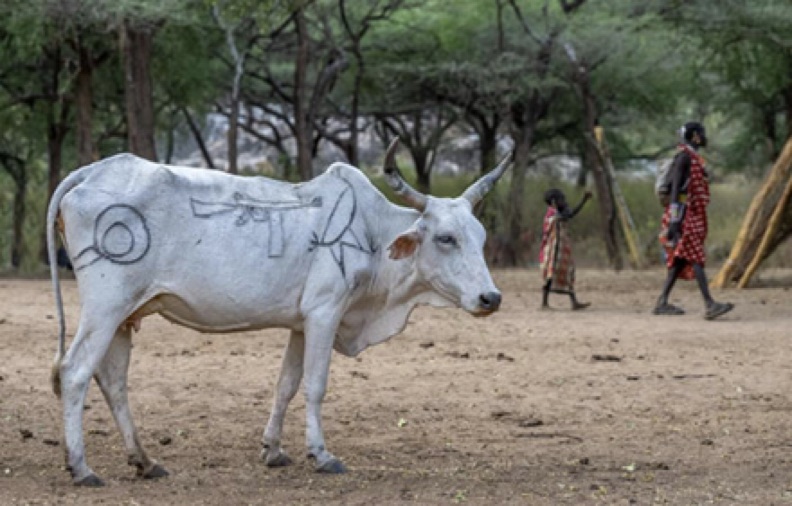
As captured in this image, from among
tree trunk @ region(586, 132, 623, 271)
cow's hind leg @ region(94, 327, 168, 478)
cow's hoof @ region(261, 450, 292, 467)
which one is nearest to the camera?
cow's hind leg @ region(94, 327, 168, 478)

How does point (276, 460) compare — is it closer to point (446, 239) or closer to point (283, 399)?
point (283, 399)

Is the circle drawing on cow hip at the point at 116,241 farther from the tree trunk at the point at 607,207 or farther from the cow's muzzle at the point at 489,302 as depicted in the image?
the tree trunk at the point at 607,207

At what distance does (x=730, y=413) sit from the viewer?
27.1 ft

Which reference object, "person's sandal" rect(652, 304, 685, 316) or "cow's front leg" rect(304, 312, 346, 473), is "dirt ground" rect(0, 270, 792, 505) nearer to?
"cow's front leg" rect(304, 312, 346, 473)

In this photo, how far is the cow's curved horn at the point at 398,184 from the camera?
20.7 feet

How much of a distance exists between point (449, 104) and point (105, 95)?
25.2 feet

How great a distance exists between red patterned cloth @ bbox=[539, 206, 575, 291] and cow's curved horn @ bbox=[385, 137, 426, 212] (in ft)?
27.0

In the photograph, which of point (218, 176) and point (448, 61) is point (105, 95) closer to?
point (448, 61)

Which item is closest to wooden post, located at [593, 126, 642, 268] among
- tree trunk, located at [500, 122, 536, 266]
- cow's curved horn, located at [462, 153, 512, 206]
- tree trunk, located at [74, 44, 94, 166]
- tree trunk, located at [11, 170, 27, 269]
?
tree trunk, located at [500, 122, 536, 266]

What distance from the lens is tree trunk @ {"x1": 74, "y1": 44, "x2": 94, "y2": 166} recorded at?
810 inches

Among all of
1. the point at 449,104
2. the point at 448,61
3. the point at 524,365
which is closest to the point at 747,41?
the point at 448,61

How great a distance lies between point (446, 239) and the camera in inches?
255

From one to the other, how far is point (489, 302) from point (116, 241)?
1.65 m

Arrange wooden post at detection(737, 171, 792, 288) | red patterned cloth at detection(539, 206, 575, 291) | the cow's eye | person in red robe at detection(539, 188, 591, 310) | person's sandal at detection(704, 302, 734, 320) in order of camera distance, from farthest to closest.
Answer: wooden post at detection(737, 171, 792, 288) < red patterned cloth at detection(539, 206, 575, 291) < person in red robe at detection(539, 188, 591, 310) < person's sandal at detection(704, 302, 734, 320) < the cow's eye
